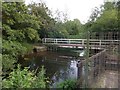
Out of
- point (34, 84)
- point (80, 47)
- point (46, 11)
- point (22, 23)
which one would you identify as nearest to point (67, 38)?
point (80, 47)

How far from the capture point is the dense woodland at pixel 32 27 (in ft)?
9.05

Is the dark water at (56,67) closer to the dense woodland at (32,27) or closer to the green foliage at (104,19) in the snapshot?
the dense woodland at (32,27)

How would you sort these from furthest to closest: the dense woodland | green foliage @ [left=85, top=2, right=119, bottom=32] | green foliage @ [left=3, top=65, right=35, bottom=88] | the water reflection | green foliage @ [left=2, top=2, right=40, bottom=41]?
green foliage @ [left=85, top=2, right=119, bottom=32]
the water reflection
green foliage @ [left=2, top=2, right=40, bottom=41]
the dense woodland
green foliage @ [left=3, top=65, right=35, bottom=88]

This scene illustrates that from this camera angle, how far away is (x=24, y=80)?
1.64 meters

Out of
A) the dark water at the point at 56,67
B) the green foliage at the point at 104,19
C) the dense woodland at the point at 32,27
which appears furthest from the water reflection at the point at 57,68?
the green foliage at the point at 104,19

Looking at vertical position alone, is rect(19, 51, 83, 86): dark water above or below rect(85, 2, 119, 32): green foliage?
below

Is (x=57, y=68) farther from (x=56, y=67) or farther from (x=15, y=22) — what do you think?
(x=15, y=22)

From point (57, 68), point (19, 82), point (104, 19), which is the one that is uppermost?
point (104, 19)

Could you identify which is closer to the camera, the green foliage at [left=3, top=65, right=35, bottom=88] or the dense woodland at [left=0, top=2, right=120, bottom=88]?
the green foliage at [left=3, top=65, right=35, bottom=88]

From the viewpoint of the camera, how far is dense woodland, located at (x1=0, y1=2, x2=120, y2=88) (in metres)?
2.76

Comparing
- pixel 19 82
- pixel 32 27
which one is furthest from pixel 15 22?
pixel 19 82

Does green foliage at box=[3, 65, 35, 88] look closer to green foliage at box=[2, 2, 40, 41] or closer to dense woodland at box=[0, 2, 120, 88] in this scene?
dense woodland at box=[0, 2, 120, 88]

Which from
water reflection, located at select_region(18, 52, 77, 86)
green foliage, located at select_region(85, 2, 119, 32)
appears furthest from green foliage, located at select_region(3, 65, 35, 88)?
green foliage, located at select_region(85, 2, 119, 32)

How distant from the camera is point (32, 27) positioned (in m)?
4.61
